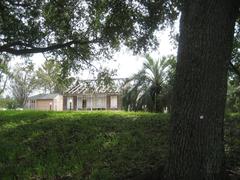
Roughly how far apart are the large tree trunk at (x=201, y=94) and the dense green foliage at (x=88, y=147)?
3.21 feet

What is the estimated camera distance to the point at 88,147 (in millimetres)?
7852

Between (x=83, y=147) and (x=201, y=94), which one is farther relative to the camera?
(x=83, y=147)

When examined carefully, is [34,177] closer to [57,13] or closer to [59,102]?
[57,13]

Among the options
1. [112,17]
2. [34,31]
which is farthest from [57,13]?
[112,17]

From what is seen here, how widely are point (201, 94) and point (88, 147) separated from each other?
353 cm

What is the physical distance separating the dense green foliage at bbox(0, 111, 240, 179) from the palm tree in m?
17.9

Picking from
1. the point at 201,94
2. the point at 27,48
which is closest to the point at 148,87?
the point at 27,48

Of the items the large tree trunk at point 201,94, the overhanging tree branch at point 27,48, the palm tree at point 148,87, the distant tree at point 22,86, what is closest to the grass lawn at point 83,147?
the large tree trunk at point 201,94

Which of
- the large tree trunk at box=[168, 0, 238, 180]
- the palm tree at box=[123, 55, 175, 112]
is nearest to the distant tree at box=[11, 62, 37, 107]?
the palm tree at box=[123, 55, 175, 112]

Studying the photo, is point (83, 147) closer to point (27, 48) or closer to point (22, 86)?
point (27, 48)

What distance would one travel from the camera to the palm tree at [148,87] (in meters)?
28.4

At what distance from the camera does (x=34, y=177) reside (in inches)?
263

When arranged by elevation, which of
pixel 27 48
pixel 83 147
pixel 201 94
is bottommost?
pixel 83 147

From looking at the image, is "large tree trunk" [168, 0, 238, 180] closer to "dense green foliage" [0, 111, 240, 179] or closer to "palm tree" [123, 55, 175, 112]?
"dense green foliage" [0, 111, 240, 179]
